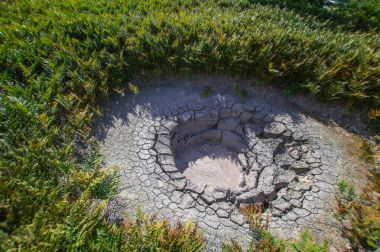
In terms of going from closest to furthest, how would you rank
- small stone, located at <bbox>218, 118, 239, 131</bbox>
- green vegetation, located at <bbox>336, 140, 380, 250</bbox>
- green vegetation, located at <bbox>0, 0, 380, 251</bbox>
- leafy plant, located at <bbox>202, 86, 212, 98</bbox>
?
1. green vegetation, located at <bbox>0, 0, 380, 251</bbox>
2. green vegetation, located at <bbox>336, 140, 380, 250</bbox>
3. small stone, located at <bbox>218, 118, 239, 131</bbox>
4. leafy plant, located at <bbox>202, 86, 212, 98</bbox>

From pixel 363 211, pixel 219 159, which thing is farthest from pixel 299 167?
pixel 219 159

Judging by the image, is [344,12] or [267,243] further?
[344,12]

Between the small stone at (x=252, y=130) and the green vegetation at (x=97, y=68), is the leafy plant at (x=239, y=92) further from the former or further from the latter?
the small stone at (x=252, y=130)

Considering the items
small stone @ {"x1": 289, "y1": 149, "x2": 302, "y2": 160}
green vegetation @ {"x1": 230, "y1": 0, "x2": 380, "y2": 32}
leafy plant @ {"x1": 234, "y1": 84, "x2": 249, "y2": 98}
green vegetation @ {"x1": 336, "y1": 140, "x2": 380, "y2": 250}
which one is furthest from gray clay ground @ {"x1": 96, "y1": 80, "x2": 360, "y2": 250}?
green vegetation @ {"x1": 230, "y1": 0, "x2": 380, "y2": 32}

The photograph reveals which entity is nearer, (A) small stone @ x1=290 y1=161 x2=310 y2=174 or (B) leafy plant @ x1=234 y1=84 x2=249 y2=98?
(A) small stone @ x1=290 y1=161 x2=310 y2=174

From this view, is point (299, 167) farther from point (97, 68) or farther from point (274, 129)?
point (97, 68)

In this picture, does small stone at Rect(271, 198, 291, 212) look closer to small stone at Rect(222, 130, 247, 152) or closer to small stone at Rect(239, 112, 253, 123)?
small stone at Rect(222, 130, 247, 152)
